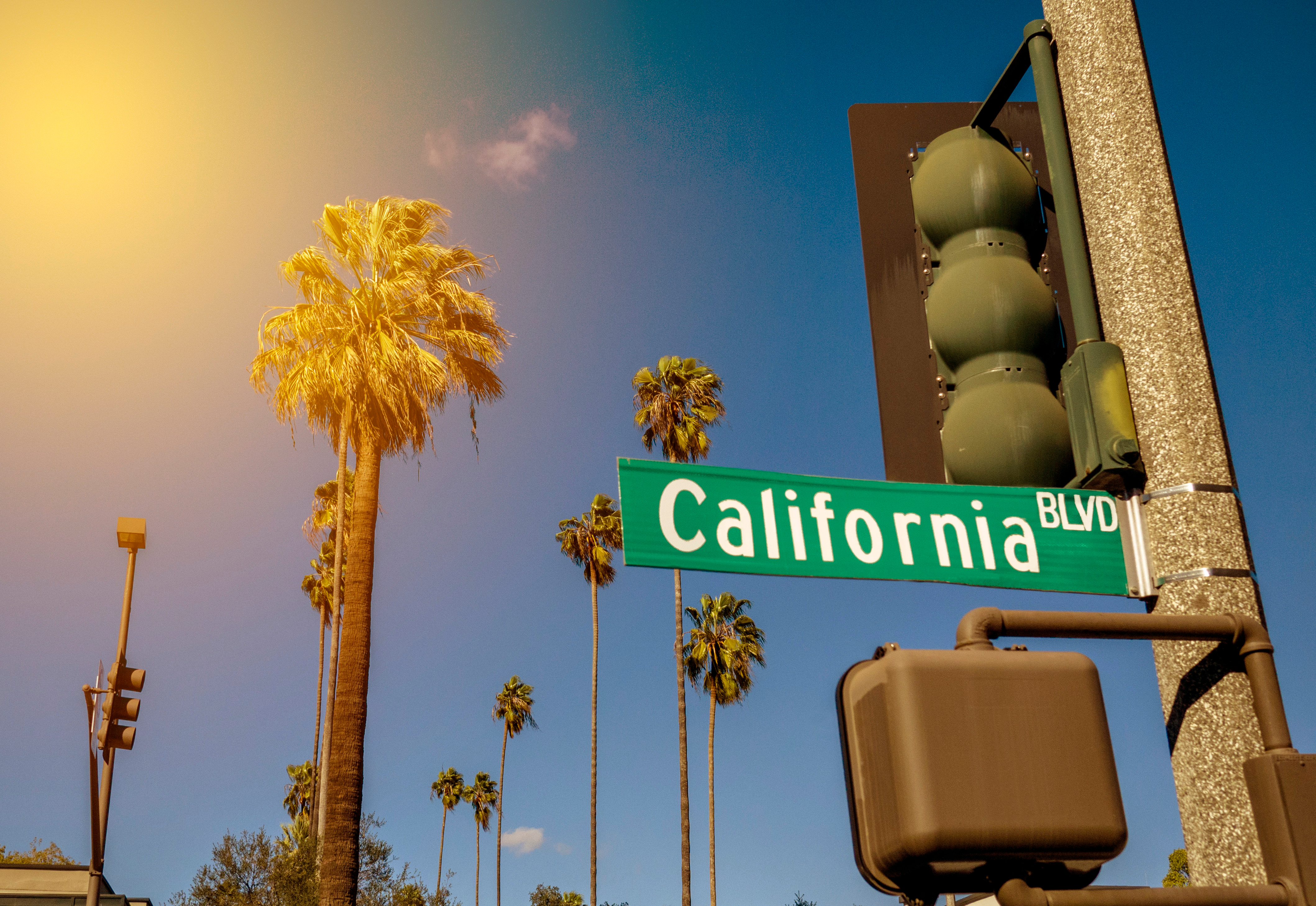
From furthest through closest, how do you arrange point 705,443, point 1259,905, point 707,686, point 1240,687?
point 707,686 → point 705,443 → point 1240,687 → point 1259,905

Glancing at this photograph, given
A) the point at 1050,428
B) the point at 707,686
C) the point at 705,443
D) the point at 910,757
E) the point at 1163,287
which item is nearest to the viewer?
the point at 910,757

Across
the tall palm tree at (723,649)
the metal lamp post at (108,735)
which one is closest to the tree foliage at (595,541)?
the tall palm tree at (723,649)

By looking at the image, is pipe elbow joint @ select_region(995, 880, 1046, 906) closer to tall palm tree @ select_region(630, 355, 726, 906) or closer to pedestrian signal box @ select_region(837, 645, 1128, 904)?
pedestrian signal box @ select_region(837, 645, 1128, 904)

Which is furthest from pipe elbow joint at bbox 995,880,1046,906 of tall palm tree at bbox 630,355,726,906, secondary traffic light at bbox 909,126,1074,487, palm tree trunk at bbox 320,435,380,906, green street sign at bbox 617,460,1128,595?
tall palm tree at bbox 630,355,726,906

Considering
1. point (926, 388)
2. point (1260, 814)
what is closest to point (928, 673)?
point (1260, 814)

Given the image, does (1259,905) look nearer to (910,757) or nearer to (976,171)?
(910,757)

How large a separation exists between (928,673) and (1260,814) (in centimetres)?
86

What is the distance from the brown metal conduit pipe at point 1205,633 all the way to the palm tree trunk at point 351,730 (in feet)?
52.7

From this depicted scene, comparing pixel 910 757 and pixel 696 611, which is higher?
pixel 696 611

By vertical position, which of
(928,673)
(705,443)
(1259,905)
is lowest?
(1259,905)

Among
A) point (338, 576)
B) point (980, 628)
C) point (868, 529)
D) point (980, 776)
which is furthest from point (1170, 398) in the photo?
point (338, 576)

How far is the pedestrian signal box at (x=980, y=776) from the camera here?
121 cm

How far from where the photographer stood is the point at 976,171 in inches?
110

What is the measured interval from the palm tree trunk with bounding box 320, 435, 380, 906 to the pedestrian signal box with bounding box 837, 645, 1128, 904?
16397mm
